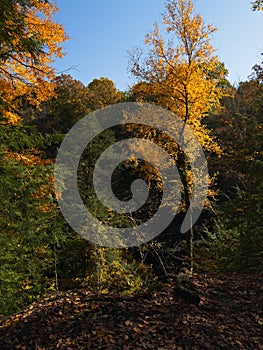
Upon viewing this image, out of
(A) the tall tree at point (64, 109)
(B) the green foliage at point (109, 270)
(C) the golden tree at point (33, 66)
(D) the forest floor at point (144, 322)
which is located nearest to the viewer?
(D) the forest floor at point (144, 322)

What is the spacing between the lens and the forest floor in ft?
12.4

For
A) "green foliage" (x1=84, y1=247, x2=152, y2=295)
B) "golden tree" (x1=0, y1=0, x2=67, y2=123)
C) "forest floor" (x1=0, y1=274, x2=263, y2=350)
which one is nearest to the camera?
"forest floor" (x1=0, y1=274, x2=263, y2=350)

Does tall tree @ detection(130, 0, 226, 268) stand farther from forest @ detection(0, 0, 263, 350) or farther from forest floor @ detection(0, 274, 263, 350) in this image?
forest floor @ detection(0, 274, 263, 350)

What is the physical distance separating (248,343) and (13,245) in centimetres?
509

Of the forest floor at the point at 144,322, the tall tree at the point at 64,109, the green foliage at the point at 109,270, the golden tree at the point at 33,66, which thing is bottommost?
the green foliage at the point at 109,270

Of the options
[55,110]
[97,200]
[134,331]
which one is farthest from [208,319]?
[55,110]

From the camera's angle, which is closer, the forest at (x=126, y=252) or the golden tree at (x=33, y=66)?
the forest at (x=126, y=252)

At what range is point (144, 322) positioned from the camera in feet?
13.5

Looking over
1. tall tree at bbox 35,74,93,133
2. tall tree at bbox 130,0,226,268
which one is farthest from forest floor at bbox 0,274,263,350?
tall tree at bbox 35,74,93,133

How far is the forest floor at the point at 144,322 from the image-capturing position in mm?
Result: 3785

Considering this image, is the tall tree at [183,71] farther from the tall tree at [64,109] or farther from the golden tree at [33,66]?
the tall tree at [64,109]

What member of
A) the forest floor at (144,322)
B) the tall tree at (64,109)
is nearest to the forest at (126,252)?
the forest floor at (144,322)

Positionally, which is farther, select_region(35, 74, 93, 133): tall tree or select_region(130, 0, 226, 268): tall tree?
select_region(35, 74, 93, 133): tall tree

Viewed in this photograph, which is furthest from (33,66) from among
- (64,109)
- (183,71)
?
(64,109)
